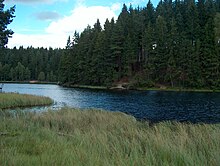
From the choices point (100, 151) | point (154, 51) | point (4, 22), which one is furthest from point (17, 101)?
point (154, 51)

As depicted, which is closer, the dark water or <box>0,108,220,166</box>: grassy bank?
<box>0,108,220,166</box>: grassy bank

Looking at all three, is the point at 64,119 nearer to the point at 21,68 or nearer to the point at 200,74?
the point at 200,74

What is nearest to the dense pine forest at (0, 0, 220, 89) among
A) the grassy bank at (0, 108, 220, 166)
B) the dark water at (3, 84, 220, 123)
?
the dark water at (3, 84, 220, 123)

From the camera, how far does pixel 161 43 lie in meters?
79.4

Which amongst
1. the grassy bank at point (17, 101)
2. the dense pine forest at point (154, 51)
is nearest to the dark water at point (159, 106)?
the grassy bank at point (17, 101)

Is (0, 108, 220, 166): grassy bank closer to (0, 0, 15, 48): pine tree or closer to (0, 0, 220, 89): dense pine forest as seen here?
(0, 0, 15, 48): pine tree

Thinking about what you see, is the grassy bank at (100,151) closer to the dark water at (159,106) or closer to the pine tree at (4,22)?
the dark water at (159,106)

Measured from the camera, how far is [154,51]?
79.7 m

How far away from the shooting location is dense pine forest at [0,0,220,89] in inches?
2901

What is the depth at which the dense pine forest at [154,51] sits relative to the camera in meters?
73.7

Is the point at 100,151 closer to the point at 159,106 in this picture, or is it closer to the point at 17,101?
the point at 17,101

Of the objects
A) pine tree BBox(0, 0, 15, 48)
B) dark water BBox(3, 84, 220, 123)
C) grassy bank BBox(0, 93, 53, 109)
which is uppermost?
pine tree BBox(0, 0, 15, 48)

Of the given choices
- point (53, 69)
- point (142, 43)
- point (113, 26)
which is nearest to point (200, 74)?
point (142, 43)

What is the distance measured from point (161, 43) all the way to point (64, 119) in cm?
6501
